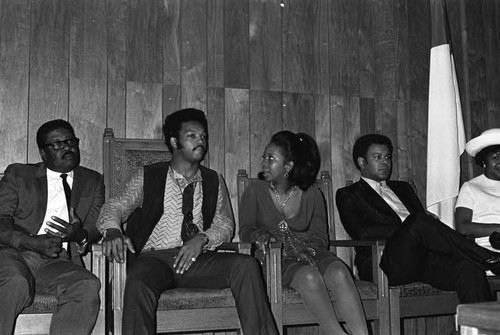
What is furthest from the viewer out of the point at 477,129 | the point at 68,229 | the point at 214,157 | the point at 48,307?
the point at 477,129

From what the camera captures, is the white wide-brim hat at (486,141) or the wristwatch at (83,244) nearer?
the wristwatch at (83,244)

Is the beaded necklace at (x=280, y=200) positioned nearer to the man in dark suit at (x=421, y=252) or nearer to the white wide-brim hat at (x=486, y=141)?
the man in dark suit at (x=421, y=252)

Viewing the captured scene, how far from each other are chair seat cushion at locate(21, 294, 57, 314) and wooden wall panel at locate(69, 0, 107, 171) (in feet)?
3.37

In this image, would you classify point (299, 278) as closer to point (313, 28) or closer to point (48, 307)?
point (48, 307)

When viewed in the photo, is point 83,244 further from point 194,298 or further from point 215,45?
point 215,45

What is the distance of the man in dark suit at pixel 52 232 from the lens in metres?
2.43

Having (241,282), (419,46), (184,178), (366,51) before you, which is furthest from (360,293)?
(419,46)

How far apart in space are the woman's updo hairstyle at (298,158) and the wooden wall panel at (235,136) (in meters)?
0.35

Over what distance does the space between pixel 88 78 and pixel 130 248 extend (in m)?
1.22

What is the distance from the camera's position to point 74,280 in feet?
8.23

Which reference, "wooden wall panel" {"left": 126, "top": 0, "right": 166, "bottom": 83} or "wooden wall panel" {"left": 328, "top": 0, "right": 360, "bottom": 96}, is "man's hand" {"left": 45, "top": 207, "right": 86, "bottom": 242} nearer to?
"wooden wall panel" {"left": 126, "top": 0, "right": 166, "bottom": 83}

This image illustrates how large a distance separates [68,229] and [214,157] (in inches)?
45.4

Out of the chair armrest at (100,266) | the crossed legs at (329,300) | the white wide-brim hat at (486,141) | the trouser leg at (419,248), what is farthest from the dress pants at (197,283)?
the white wide-brim hat at (486,141)

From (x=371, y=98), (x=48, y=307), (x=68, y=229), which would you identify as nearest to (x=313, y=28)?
(x=371, y=98)
